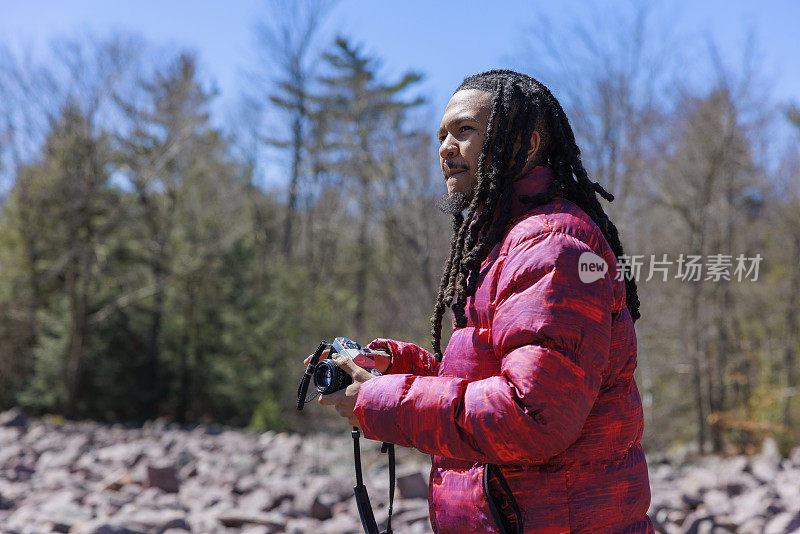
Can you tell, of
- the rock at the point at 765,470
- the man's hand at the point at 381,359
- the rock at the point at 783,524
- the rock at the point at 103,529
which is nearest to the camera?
the man's hand at the point at 381,359

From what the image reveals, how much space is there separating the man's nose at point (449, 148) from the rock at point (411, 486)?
13.6ft

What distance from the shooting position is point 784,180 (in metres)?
13.8

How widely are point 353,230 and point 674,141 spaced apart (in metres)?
11.7

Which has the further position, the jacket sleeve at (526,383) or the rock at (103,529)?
the rock at (103,529)

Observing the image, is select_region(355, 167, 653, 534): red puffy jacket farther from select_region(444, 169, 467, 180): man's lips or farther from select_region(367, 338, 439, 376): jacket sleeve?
select_region(367, 338, 439, 376): jacket sleeve

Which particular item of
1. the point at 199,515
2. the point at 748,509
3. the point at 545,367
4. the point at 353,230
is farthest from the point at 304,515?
the point at 353,230

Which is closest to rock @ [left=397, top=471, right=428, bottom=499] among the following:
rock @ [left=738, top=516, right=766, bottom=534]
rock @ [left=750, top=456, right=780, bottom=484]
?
rock @ [left=738, top=516, right=766, bottom=534]

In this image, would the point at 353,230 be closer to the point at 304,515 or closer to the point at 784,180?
the point at 784,180

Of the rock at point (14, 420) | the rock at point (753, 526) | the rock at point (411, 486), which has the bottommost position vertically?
the rock at point (14, 420)

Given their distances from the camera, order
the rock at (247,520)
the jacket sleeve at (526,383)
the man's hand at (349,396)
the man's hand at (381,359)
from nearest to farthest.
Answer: the jacket sleeve at (526,383), the man's hand at (349,396), the man's hand at (381,359), the rock at (247,520)

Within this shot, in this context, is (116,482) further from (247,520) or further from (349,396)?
(349,396)

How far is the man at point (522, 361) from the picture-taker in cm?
125

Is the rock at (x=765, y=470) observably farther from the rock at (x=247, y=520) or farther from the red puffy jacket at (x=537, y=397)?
the red puffy jacket at (x=537, y=397)

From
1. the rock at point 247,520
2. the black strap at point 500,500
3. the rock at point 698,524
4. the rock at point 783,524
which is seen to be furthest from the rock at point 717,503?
the black strap at point 500,500
